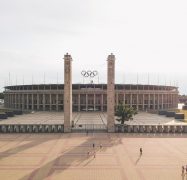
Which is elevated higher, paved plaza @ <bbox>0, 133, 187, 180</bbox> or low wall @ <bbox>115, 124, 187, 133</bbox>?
low wall @ <bbox>115, 124, 187, 133</bbox>

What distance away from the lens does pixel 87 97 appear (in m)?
131

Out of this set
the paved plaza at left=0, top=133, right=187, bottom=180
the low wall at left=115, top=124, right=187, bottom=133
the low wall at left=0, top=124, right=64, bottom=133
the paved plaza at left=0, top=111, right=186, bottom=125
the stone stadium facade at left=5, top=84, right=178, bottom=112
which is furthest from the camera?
the stone stadium facade at left=5, top=84, right=178, bottom=112

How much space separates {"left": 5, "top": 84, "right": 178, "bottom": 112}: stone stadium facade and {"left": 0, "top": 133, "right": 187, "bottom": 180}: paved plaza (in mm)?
61411

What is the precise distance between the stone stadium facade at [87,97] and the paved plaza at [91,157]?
201 feet

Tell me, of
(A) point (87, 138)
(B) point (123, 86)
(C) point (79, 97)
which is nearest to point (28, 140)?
(A) point (87, 138)

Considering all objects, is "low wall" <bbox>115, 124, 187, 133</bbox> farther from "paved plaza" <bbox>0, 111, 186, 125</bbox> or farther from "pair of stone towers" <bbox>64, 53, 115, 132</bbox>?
"paved plaza" <bbox>0, 111, 186, 125</bbox>

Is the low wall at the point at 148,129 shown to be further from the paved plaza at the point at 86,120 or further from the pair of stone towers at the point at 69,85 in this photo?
the paved plaza at the point at 86,120

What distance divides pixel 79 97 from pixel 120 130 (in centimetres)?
5612

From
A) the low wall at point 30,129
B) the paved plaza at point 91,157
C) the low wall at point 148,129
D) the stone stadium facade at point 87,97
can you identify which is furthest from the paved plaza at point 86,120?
the stone stadium facade at point 87,97

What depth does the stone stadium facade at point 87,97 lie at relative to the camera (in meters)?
131

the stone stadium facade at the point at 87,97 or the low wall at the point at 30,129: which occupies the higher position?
the stone stadium facade at the point at 87,97

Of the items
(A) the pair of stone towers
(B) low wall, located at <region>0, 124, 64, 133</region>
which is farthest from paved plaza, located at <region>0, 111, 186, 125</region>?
(B) low wall, located at <region>0, 124, 64, 133</region>

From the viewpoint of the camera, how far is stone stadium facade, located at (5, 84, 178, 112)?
13100 centimetres

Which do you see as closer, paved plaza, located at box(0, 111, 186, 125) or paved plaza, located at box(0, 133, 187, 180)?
paved plaza, located at box(0, 133, 187, 180)
